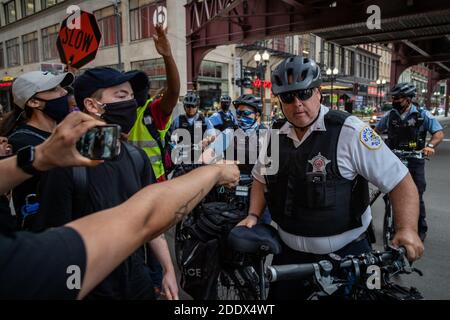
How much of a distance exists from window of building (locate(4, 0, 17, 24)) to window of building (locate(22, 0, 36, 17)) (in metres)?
2.42

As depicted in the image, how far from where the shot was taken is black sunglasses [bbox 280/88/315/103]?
214 cm

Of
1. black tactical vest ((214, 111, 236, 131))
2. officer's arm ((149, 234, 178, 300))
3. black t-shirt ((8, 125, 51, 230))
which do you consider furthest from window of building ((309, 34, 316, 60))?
officer's arm ((149, 234, 178, 300))

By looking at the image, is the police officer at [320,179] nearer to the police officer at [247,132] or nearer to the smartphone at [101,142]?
the smartphone at [101,142]

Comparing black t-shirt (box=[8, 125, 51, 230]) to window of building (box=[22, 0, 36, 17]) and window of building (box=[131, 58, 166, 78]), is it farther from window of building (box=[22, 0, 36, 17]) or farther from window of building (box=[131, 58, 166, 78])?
window of building (box=[22, 0, 36, 17])

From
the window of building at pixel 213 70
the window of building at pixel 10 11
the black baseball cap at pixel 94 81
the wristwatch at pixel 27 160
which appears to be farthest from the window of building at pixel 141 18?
the wristwatch at pixel 27 160

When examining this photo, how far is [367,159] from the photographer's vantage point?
1.96 metres

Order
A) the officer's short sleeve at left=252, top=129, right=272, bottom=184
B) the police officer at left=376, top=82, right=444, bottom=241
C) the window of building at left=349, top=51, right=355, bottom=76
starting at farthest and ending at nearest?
the window of building at left=349, top=51, right=355, bottom=76, the police officer at left=376, top=82, right=444, bottom=241, the officer's short sleeve at left=252, top=129, right=272, bottom=184

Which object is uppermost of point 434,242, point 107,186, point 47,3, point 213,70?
point 47,3

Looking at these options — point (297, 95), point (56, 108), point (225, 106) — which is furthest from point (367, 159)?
point (225, 106)

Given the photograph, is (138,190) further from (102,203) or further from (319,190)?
(319,190)

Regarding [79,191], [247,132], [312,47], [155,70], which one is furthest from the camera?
[312,47]

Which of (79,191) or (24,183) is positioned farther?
(24,183)

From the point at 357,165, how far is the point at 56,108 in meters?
2.17
